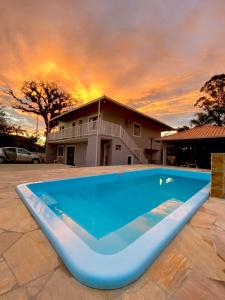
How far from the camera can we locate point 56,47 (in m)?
8.41

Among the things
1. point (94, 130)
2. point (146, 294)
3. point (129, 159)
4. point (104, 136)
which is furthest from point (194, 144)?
point (146, 294)

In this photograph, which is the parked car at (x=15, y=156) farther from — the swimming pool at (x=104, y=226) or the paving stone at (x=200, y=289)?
the paving stone at (x=200, y=289)

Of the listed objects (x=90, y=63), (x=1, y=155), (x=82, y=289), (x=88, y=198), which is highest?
(x=90, y=63)

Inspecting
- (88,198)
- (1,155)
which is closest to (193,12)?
(88,198)

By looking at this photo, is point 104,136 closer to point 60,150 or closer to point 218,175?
point 60,150

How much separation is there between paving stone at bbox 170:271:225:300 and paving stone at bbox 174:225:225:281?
0.10m

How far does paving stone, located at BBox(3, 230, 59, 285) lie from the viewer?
136 cm

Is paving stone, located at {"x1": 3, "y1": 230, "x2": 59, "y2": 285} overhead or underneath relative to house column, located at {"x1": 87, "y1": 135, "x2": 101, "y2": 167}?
underneath

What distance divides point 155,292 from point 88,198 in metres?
3.99

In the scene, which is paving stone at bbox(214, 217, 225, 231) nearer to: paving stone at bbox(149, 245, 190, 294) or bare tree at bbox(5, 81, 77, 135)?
paving stone at bbox(149, 245, 190, 294)

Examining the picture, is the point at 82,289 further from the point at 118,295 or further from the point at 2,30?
the point at 2,30

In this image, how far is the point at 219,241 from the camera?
1963mm

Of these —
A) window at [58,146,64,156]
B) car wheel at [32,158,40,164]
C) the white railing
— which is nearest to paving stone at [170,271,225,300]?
the white railing

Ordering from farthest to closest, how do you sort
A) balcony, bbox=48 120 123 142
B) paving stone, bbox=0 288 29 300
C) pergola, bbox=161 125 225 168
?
pergola, bbox=161 125 225 168 → balcony, bbox=48 120 123 142 → paving stone, bbox=0 288 29 300
